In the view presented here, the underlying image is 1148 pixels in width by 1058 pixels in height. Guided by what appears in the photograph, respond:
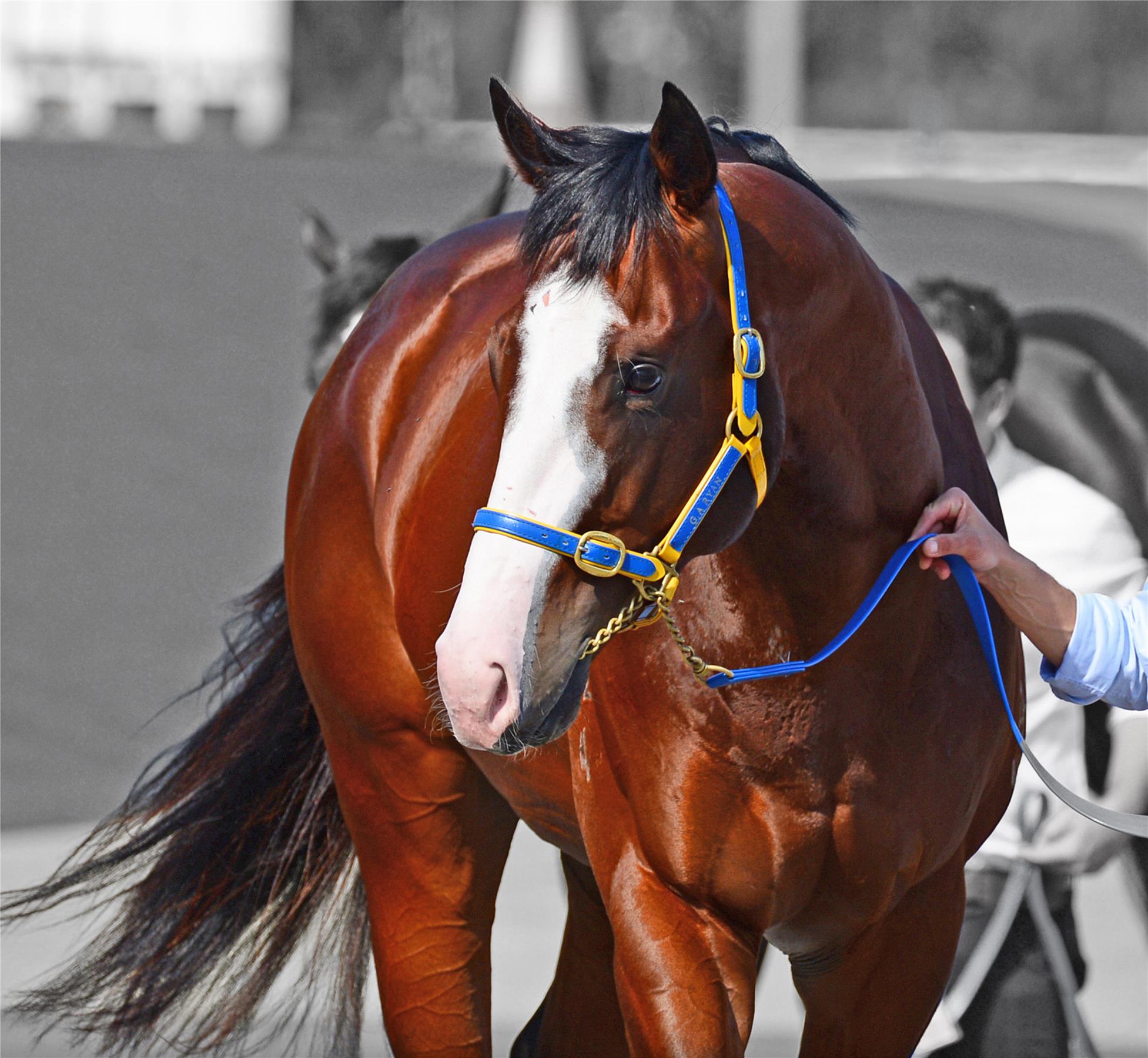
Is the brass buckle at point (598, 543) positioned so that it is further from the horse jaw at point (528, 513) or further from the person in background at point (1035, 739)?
the person in background at point (1035, 739)

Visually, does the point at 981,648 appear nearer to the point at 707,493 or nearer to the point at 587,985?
the point at 707,493

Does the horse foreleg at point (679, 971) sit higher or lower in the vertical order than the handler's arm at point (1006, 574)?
lower

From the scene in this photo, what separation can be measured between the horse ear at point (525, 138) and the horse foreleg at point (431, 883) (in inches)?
45.3

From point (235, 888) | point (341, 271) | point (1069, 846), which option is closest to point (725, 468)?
point (235, 888)

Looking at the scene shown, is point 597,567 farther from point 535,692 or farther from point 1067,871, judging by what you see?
point 1067,871

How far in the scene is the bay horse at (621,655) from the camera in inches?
71.1

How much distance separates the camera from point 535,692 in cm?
177

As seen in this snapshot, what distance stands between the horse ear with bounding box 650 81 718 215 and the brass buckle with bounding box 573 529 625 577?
378 mm

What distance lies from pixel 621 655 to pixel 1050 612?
0.54 meters

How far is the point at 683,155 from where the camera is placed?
6.03ft

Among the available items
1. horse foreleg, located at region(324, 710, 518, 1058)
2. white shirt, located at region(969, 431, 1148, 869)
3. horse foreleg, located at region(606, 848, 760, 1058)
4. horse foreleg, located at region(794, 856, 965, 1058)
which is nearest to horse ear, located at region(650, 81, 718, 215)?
horse foreleg, located at region(606, 848, 760, 1058)

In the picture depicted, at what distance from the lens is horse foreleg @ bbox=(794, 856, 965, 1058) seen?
7.54ft

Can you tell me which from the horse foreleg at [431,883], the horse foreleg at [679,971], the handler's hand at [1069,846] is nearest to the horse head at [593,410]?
the horse foreleg at [679,971]

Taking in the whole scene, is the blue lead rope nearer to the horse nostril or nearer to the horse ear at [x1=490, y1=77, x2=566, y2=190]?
the horse nostril
